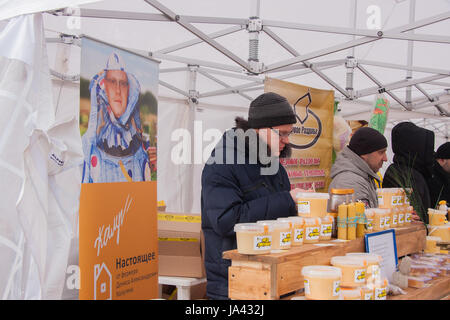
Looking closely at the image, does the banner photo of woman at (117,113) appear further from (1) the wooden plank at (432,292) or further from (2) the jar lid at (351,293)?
(1) the wooden plank at (432,292)

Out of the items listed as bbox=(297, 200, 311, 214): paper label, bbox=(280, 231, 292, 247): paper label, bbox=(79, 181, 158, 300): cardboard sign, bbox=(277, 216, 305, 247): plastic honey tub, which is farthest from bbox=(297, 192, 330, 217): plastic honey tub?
bbox=(79, 181, 158, 300): cardboard sign

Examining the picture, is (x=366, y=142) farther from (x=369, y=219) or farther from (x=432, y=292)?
(x=432, y=292)

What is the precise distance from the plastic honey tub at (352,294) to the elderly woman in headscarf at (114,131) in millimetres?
1528

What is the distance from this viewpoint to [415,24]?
3891mm

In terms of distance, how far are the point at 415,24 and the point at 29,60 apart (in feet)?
10.1

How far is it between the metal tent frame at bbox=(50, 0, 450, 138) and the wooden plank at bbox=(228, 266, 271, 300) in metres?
2.36

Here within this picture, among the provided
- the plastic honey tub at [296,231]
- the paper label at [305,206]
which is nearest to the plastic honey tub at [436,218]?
the paper label at [305,206]

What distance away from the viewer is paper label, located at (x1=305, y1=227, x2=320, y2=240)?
195 cm

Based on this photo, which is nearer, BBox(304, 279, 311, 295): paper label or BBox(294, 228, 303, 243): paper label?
BBox(304, 279, 311, 295): paper label

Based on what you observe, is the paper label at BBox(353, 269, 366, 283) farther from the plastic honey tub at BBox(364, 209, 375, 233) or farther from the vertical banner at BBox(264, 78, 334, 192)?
the vertical banner at BBox(264, 78, 334, 192)

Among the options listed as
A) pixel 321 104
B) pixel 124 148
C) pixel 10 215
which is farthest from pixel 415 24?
pixel 10 215

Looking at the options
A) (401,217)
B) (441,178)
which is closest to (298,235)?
(401,217)

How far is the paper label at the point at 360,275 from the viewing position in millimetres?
1720
